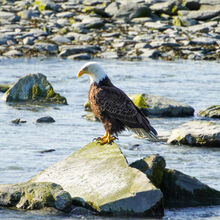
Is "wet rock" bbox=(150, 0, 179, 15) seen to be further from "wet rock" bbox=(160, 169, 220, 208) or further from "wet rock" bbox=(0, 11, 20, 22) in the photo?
"wet rock" bbox=(160, 169, 220, 208)

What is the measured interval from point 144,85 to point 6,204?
492 inches

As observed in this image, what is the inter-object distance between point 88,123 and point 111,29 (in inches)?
788

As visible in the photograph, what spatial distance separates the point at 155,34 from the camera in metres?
31.6

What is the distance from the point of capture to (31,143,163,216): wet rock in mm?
7445

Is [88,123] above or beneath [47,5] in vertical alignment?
beneath

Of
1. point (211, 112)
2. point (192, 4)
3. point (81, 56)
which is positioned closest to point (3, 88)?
point (211, 112)

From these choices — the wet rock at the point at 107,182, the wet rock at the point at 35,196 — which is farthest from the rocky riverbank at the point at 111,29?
the wet rock at the point at 35,196

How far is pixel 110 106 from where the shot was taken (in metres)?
9.23

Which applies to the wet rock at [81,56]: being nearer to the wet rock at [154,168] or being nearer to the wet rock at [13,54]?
the wet rock at [13,54]

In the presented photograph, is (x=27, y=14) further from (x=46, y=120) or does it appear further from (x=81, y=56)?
(x=46, y=120)

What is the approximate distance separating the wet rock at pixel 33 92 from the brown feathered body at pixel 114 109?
715cm

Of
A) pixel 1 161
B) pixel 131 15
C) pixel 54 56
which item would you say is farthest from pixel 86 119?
pixel 131 15

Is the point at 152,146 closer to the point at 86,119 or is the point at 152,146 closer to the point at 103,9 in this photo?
the point at 86,119

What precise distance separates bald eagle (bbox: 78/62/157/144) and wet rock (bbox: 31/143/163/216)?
0.56 metres
